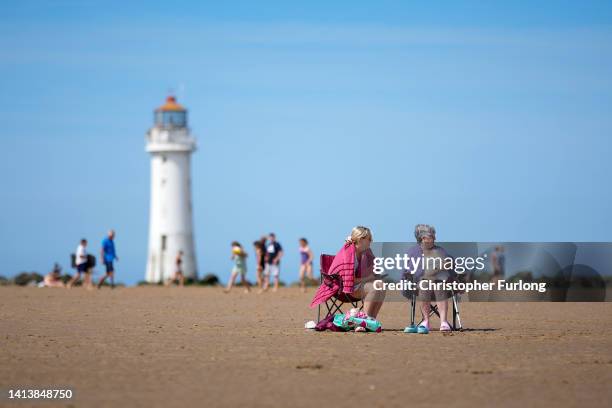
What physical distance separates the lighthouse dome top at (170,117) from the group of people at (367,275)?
51800mm

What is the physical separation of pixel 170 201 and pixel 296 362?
54443 mm

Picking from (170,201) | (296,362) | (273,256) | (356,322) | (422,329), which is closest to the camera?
(296,362)

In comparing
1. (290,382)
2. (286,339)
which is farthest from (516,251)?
(290,382)

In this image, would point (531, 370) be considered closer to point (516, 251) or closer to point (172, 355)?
point (172, 355)

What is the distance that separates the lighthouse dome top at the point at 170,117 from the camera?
67062mm

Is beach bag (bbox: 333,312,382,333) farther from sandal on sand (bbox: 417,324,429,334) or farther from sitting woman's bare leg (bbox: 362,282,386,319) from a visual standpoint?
sandal on sand (bbox: 417,324,429,334)

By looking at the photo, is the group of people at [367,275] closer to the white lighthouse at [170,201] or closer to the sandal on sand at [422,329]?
the sandal on sand at [422,329]

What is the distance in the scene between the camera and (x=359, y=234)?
15547 mm

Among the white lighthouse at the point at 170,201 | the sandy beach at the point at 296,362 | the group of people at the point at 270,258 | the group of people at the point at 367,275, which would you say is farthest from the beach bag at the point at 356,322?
the white lighthouse at the point at 170,201

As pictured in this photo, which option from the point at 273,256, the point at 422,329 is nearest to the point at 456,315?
the point at 422,329

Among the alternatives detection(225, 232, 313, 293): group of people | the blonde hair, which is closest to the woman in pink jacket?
the blonde hair

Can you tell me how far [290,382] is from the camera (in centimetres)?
1034

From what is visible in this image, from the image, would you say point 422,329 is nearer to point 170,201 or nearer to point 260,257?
point 260,257

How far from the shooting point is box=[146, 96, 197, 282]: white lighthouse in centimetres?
6519
